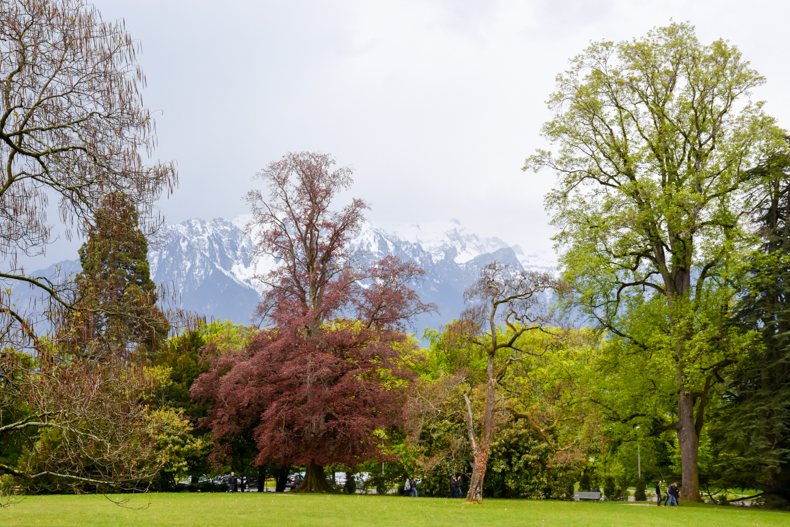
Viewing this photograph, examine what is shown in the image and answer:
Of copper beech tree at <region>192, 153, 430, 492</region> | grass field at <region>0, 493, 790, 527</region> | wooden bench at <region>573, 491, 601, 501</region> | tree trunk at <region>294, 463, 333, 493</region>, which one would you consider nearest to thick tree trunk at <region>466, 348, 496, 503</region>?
grass field at <region>0, 493, 790, 527</region>

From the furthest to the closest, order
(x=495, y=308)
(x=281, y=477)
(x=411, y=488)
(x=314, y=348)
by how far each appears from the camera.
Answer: (x=281, y=477) < (x=411, y=488) < (x=314, y=348) < (x=495, y=308)

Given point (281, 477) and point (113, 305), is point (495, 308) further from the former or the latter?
point (113, 305)

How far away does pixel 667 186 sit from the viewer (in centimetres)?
2858

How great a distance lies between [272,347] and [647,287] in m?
17.7

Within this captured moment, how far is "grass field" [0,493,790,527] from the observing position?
18.6 metres

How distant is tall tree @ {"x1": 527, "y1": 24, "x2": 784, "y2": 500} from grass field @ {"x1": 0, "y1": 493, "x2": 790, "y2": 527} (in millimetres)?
5994

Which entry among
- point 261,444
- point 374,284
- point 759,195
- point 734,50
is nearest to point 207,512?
point 261,444

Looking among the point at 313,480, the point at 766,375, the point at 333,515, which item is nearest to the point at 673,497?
the point at 766,375

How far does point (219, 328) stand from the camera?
2331 inches

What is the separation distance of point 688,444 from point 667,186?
1056 cm

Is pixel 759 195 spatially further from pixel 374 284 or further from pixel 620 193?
pixel 374 284

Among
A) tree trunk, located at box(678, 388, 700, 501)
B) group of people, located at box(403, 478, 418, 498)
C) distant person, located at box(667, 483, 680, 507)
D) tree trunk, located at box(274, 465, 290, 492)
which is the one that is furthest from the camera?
tree trunk, located at box(274, 465, 290, 492)

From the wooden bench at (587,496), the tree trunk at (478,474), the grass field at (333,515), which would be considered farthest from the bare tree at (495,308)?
the wooden bench at (587,496)

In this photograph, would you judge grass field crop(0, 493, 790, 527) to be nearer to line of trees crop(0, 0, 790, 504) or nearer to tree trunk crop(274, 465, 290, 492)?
line of trees crop(0, 0, 790, 504)
